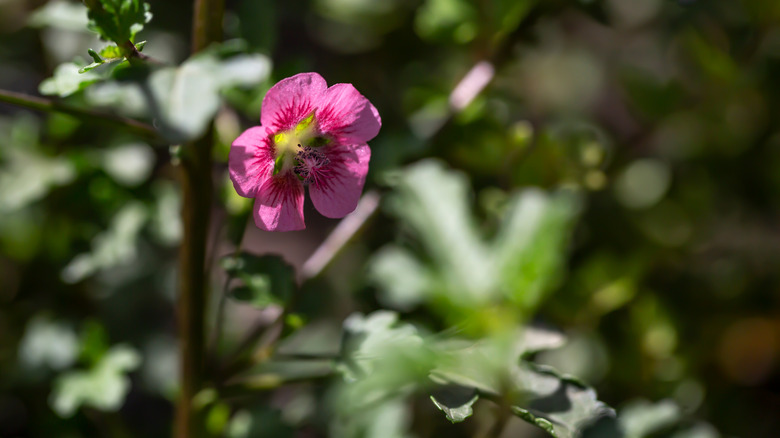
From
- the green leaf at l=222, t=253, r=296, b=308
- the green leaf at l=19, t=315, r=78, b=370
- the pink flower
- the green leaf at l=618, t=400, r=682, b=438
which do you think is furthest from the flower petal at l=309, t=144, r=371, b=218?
the green leaf at l=19, t=315, r=78, b=370

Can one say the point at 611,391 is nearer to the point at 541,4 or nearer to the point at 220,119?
the point at 541,4

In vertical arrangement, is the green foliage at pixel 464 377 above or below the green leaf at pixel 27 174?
above

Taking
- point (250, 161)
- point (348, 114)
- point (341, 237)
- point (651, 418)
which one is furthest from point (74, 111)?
point (651, 418)

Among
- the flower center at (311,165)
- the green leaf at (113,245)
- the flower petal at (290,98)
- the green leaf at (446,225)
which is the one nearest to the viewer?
the flower petal at (290,98)

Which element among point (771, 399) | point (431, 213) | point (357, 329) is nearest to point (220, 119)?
point (431, 213)

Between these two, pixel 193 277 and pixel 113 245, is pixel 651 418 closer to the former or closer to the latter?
pixel 193 277

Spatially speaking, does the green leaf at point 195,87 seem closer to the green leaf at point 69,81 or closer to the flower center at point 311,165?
the green leaf at point 69,81

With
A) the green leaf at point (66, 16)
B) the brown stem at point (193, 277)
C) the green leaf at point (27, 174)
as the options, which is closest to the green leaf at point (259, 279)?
the brown stem at point (193, 277)
